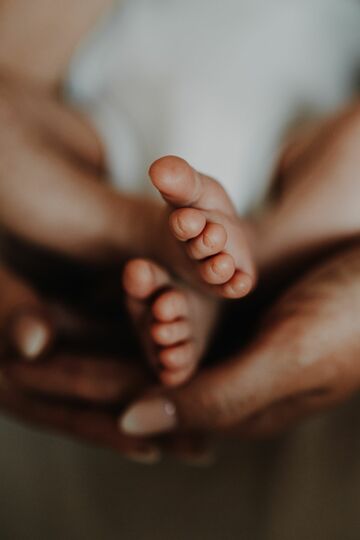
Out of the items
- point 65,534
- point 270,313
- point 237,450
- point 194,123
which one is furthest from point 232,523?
point 194,123

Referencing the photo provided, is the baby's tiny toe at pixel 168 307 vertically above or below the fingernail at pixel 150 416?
above

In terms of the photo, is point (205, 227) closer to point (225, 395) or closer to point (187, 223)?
point (187, 223)

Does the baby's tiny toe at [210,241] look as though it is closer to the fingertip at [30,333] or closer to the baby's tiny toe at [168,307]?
the baby's tiny toe at [168,307]

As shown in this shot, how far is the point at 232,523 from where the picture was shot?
0.64 meters

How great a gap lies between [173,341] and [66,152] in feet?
0.71

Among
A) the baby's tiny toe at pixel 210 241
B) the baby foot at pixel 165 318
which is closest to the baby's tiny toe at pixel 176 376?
the baby foot at pixel 165 318

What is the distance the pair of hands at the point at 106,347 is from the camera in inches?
17.3

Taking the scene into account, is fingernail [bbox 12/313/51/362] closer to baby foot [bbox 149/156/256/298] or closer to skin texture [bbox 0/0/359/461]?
skin texture [bbox 0/0/359/461]

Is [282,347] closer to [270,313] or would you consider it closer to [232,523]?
[270,313]

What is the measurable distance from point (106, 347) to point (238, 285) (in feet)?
0.77

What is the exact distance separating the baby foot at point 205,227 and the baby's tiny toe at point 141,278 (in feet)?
0.10

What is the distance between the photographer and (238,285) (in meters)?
0.39

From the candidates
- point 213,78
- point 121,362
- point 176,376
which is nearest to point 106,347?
point 121,362

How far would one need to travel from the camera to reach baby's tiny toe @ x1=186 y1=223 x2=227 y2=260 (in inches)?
14.6
